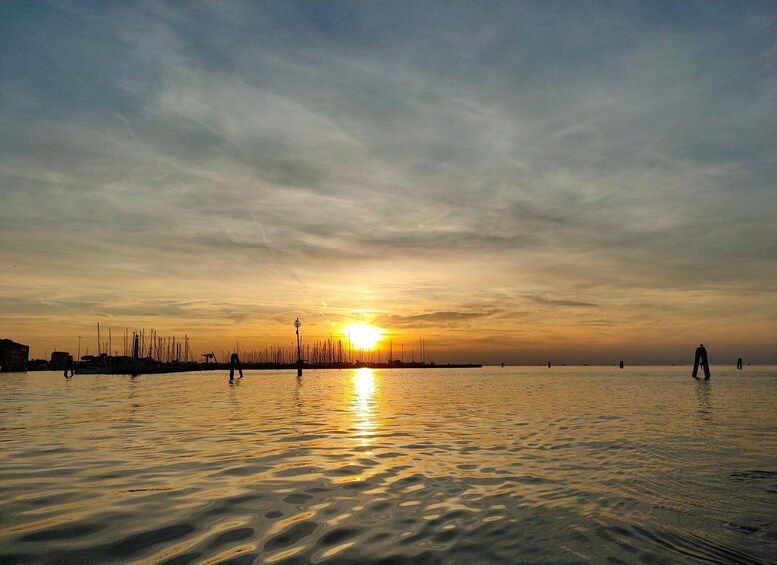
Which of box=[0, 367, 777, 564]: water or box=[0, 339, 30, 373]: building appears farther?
box=[0, 339, 30, 373]: building

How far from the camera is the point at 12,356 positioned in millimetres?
144625

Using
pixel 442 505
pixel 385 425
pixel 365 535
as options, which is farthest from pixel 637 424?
pixel 365 535

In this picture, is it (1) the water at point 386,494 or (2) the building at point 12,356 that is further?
(2) the building at point 12,356

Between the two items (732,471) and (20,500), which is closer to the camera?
(20,500)

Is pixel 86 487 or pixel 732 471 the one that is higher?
pixel 86 487

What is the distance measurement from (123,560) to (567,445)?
530 inches

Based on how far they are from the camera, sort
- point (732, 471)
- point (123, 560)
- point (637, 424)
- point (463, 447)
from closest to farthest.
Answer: point (123, 560), point (732, 471), point (463, 447), point (637, 424)

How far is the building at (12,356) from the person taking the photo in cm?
14088

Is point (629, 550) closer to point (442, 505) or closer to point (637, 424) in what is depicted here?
point (442, 505)

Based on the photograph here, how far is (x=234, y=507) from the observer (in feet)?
28.2

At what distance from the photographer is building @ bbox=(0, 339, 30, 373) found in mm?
140875

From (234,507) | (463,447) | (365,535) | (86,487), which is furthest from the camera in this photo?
(463,447)

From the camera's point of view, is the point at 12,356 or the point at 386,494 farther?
the point at 12,356

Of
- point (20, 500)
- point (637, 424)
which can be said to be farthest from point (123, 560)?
point (637, 424)
